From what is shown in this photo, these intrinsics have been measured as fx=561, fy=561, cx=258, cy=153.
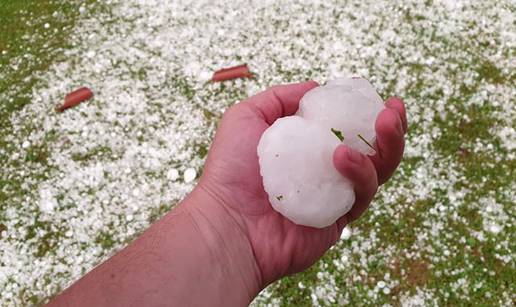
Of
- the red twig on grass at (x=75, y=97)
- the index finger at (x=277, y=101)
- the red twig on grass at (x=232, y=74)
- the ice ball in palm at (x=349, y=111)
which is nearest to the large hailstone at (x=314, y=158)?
the ice ball in palm at (x=349, y=111)

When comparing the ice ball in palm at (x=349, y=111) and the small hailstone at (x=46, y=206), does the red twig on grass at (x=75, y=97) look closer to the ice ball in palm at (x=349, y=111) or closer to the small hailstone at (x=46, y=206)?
the small hailstone at (x=46, y=206)

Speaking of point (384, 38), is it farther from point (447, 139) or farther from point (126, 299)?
point (126, 299)

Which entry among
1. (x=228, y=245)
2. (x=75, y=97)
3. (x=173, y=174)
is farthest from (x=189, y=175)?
(x=228, y=245)

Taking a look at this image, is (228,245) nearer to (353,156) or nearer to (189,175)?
(353,156)

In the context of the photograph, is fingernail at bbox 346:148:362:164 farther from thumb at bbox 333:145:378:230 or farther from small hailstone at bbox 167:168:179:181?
small hailstone at bbox 167:168:179:181

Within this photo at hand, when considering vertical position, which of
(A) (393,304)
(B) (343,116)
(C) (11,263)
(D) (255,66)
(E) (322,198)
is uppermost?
(B) (343,116)

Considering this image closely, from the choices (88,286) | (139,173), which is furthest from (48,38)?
(88,286)
